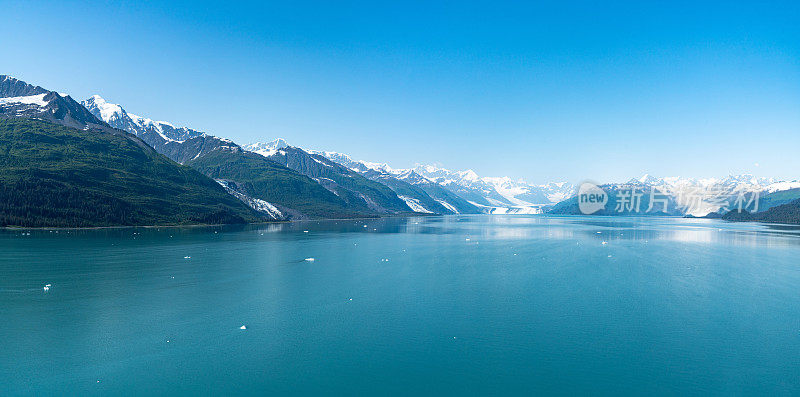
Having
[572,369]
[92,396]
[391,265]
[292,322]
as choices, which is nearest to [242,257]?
[391,265]

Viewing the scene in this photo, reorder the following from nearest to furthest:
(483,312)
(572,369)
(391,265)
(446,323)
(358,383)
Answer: (358,383), (572,369), (446,323), (483,312), (391,265)

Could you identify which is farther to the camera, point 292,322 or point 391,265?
point 391,265

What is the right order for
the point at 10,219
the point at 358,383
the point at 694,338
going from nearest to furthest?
the point at 358,383 < the point at 694,338 < the point at 10,219

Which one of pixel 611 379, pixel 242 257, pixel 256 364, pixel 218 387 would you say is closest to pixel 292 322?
pixel 256 364

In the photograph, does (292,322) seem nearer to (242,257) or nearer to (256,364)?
(256,364)

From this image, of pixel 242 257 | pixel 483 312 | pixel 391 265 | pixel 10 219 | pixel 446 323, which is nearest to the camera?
pixel 446 323

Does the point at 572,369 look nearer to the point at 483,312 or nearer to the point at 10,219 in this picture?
the point at 483,312
